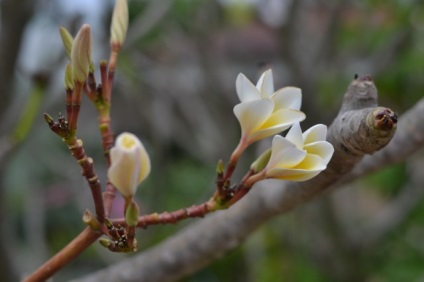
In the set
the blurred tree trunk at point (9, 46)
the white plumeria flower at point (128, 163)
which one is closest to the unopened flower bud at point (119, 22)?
the white plumeria flower at point (128, 163)

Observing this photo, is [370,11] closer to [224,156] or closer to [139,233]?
[224,156]

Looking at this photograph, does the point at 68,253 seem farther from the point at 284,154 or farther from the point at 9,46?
the point at 9,46

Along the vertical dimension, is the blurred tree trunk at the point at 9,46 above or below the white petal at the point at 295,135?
below

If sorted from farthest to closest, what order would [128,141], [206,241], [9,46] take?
[9,46] < [206,241] < [128,141]

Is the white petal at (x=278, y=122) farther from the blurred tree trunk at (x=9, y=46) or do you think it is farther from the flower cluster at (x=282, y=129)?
the blurred tree trunk at (x=9, y=46)

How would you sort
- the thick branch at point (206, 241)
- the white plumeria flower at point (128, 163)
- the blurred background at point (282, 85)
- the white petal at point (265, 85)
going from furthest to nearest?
the blurred background at point (282, 85), the thick branch at point (206, 241), the white petal at point (265, 85), the white plumeria flower at point (128, 163)

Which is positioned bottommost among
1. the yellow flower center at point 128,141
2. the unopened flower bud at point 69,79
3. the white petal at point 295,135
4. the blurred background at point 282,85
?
Result: the blurred background at point 282,85

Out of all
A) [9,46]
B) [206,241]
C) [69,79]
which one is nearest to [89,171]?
[69,79]

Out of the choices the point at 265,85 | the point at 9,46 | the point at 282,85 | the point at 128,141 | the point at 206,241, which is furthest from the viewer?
the point at 282,85
